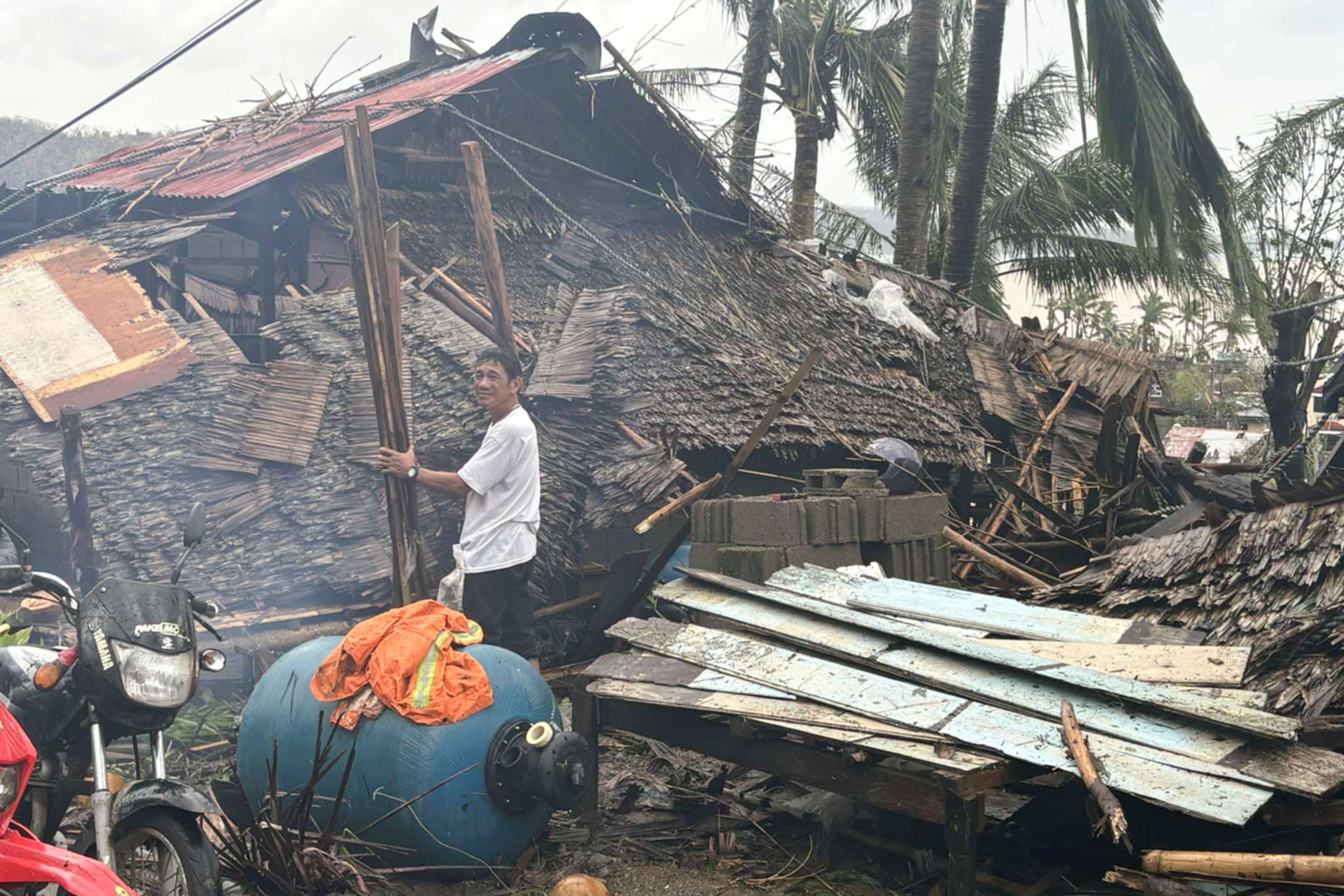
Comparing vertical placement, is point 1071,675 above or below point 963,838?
above

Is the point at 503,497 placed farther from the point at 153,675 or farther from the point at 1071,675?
the point at 1071,675

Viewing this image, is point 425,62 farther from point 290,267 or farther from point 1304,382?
point 1304,382

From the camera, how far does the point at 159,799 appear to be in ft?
11.1

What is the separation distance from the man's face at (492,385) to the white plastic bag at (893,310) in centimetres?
667

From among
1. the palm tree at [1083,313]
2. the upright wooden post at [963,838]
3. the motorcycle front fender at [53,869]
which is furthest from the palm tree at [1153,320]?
the motorcycle front fender at [53,869]

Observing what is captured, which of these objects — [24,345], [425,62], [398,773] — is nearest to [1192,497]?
[398,773]

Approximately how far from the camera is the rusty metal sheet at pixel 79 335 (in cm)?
689

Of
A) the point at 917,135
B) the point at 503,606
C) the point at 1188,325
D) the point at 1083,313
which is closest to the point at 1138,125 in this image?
the point at 917,135

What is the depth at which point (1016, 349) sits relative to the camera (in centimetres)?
1277

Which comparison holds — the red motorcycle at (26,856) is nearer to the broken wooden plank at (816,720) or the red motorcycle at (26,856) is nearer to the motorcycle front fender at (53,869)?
the motorcycle front fender at (53,869)

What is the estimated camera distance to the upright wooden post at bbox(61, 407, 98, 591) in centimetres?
636

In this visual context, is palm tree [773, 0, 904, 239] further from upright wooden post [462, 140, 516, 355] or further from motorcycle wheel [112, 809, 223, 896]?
motorcycle wheel [112, 809, 223, 896]

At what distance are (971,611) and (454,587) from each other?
2.51 m

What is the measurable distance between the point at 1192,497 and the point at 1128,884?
5515 millimetres
